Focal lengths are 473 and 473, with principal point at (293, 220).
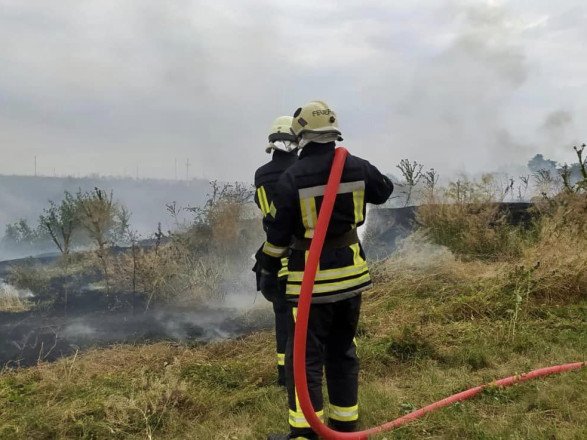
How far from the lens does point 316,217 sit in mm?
2559

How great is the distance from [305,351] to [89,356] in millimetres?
3487

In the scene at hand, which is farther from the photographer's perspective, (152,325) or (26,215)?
(26,215)

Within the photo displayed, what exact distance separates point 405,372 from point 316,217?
209 centimetres

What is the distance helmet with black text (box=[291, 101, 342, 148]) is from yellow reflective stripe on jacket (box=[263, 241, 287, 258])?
1.94 ft

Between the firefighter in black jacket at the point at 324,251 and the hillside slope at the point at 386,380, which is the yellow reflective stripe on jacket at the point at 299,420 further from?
the hillside slope at the point at 386,380

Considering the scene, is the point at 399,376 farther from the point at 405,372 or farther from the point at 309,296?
the point at 309,296

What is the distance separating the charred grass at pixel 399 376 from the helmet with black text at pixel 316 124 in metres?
1.73

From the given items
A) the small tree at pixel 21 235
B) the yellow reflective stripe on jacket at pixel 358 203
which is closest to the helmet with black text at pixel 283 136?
the yellow reflective stripe on jacket at pixel 358 203

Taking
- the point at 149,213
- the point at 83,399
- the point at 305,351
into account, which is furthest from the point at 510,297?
the point at 149,213

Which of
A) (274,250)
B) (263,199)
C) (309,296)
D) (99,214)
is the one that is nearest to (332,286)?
(309,296)

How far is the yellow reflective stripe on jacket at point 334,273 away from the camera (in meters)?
2.56

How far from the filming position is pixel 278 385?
3893mm

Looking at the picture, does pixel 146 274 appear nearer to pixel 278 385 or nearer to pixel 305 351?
pixel 278 385

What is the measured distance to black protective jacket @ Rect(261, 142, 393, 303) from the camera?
2.54 m
